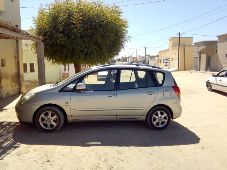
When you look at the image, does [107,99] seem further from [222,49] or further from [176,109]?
[222,49]

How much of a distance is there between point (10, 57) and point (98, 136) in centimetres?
974

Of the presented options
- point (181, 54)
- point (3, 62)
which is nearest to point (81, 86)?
point (3, 62)

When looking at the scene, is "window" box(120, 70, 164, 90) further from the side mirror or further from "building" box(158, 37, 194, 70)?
"building" box(158, 37, 194, 70)

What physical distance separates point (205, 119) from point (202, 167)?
4256 millimetres

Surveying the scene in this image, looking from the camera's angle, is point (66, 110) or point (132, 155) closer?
point (132, 155)

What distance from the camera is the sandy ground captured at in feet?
17.7

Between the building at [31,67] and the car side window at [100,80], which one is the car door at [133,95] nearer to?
the car side window at [100,80]

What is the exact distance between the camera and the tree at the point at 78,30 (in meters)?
16.1

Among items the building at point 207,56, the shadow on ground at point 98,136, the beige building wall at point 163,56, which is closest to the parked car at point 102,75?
the shadow on ground at point 98,136

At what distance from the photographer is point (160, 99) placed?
772cm

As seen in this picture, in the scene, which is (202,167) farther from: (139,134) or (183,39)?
(183,39)

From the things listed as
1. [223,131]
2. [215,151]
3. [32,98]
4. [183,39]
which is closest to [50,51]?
[32,98]

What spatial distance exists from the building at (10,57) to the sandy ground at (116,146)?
5953 millimetres

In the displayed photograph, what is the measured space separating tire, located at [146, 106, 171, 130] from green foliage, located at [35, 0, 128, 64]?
9.22 metres
